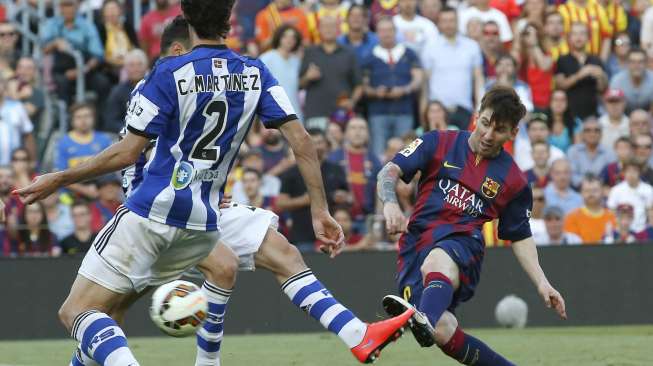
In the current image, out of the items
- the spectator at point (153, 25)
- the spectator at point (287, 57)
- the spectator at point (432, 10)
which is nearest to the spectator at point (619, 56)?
the spectator at point (432, 10)

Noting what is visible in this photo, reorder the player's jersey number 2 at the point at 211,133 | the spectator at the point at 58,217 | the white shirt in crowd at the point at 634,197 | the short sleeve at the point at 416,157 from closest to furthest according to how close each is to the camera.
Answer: the player's jersey number 2 at the point at 211,133, the short sleeve at the point at 416,157, the spectator at the point at 58,217, the white shirt in crowd at the point at 634,197

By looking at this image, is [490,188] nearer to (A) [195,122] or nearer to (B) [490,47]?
(A) [195,122]

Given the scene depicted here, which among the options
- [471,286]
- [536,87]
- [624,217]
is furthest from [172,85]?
[536,87]

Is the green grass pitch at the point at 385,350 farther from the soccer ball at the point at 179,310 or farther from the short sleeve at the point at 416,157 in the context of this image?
the soccer ball at the point at 179,310

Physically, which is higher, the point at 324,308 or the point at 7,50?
the point at 324,308

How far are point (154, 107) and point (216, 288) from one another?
1673mm

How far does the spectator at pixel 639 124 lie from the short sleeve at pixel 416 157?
8.23 meters

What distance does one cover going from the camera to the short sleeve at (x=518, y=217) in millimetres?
8258

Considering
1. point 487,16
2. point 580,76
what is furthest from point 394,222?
point 487,16

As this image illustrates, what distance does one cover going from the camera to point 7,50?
1598cm

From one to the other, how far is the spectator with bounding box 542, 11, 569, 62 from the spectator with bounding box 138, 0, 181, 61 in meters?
4.53

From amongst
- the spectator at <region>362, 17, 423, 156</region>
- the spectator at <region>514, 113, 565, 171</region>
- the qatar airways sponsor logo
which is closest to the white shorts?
the qatar airways sponsor logo

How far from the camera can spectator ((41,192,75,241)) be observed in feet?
46.0

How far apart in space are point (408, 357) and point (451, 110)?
605 centimetres
